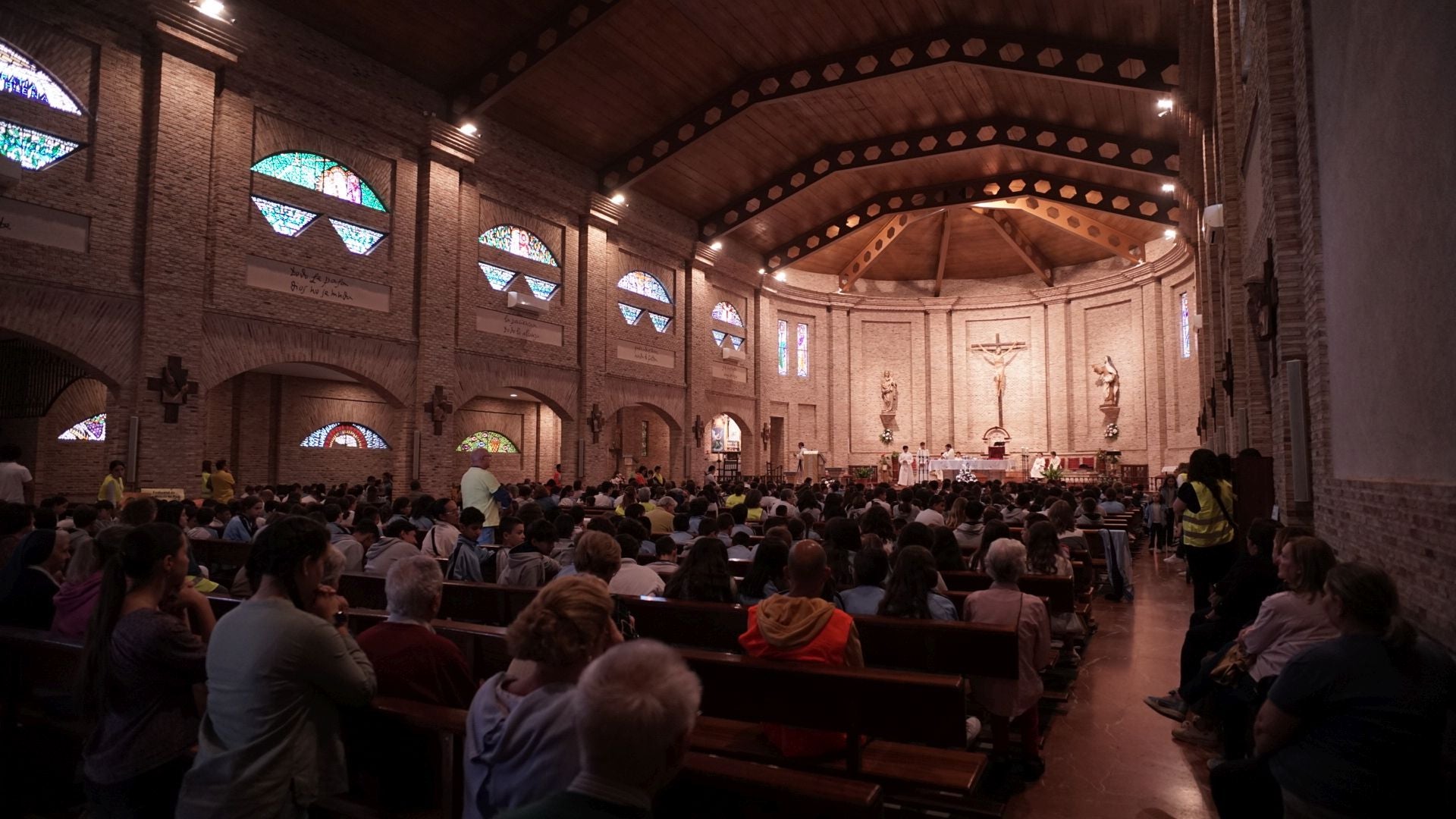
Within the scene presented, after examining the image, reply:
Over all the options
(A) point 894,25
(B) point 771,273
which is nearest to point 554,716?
(A) point 894,25

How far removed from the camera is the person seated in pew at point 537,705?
1899 millimetres

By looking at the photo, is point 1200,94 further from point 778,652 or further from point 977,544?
point 778,652

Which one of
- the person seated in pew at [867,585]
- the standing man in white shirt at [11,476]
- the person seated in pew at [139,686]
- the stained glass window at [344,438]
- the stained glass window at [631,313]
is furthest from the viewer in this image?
the stained glass window at [631,313]

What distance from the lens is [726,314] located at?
24297mm

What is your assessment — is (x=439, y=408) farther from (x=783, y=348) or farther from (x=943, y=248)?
(x=943, y=248)

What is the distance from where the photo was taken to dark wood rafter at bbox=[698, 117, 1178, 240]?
17828 millimetres

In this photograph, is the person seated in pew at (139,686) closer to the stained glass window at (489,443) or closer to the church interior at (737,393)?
the church interior at (737,393)

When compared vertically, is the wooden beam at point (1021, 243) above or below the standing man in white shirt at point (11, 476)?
above

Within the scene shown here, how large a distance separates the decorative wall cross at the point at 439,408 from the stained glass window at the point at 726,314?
32.1ft

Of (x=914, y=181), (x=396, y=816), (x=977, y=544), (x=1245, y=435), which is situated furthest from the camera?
(x=914, y=181)

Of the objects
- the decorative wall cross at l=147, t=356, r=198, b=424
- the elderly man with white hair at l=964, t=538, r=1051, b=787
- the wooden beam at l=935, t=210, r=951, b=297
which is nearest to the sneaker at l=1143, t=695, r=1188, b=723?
the elderly man with white hair at l=964, t=538, r=1051, b=787

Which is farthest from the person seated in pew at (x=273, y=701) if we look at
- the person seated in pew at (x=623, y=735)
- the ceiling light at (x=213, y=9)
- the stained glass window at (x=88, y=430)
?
the stained glass window at (x=88, y=430)

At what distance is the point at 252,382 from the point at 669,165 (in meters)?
9.90

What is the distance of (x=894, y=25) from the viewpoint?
15.9 meters
